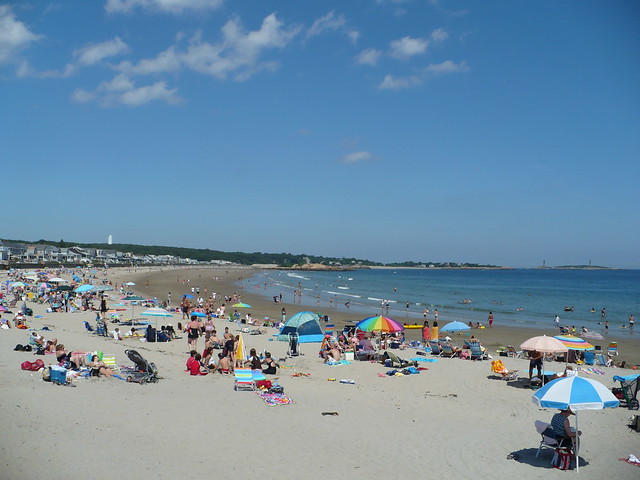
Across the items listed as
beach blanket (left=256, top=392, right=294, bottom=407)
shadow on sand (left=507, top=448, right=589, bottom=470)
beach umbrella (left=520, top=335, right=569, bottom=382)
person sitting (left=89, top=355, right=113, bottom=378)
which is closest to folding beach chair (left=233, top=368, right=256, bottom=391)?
beach blanket (left=256, top=392, right=294, bottom=407)

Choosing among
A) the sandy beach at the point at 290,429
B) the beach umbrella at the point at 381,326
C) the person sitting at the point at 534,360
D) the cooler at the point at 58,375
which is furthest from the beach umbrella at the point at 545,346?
the cooler at the point at 58,375

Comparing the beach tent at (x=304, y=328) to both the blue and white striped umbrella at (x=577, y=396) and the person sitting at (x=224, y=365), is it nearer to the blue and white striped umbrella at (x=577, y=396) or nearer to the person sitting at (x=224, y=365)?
the person sitting at (x=224, y=365)

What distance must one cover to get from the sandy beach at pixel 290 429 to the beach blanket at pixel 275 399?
152 mm

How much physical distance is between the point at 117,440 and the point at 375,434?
157 inches

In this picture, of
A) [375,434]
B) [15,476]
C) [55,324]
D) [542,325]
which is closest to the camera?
[15,476]

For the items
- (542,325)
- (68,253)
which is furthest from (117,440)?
(68,253)

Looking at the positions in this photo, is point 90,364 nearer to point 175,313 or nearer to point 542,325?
point 175,313

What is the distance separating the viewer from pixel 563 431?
24.5 ft

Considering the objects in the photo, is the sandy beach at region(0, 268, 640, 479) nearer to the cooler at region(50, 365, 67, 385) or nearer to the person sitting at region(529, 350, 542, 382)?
the cooler at region(50, 365, 67, 385)

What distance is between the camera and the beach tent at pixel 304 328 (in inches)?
647

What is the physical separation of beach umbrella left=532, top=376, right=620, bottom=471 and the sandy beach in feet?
3.13

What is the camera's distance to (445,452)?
769 centimetres

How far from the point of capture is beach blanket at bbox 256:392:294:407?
997 centimetres

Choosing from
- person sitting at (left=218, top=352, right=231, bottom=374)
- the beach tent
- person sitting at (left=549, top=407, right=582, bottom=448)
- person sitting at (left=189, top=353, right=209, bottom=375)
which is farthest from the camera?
the beach tent
